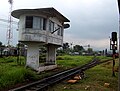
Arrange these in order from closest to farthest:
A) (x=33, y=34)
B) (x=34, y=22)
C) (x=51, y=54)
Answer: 1. (x=33, y=34)
2. (x=34, y=22)
3. (x=51, y=54)

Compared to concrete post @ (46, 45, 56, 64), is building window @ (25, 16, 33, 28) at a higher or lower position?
higher

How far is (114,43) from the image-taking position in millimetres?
18250

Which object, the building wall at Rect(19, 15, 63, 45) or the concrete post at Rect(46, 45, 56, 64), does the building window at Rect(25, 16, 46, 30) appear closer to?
the building wall at Rect(19, 15, 63, 45)

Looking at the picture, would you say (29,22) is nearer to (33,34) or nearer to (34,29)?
(34,29)

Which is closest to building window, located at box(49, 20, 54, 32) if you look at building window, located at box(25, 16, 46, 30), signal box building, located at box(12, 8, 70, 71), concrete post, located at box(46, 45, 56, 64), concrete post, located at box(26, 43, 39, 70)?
signal box building, located at box(12, 8, 70, 71)

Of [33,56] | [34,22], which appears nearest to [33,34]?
[34,22]

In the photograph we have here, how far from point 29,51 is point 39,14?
373cm

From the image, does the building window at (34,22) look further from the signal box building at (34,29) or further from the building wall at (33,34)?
the building wall at (33,34)

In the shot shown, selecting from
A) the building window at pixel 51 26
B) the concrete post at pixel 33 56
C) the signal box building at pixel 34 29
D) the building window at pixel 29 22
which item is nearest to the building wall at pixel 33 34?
the signal box building at pixel 34 29

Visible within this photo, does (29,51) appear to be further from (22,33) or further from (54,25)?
(54,25)

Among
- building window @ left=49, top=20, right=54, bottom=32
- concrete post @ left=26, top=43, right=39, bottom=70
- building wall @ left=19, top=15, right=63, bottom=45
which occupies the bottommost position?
concrete post @ left=26, top=43, right=39, bottom=70

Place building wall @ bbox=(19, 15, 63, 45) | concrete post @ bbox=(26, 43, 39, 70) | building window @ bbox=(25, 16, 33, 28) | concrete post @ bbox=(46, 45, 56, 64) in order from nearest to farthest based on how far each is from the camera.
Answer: building wall @ bbox=(19, 15, 63, 45)
building window @ bbox=(25, 16, 33, 28)
concrete post @ bbox=(26, 43, 39, 70)
concrete post @ bbox=(46, 45, 56, 64)

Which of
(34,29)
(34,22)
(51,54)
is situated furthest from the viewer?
(51,54)

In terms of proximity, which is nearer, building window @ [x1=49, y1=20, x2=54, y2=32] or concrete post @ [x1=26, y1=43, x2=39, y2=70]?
concrete post @ [x1=26, y1=43, x2=39, y2=70]
